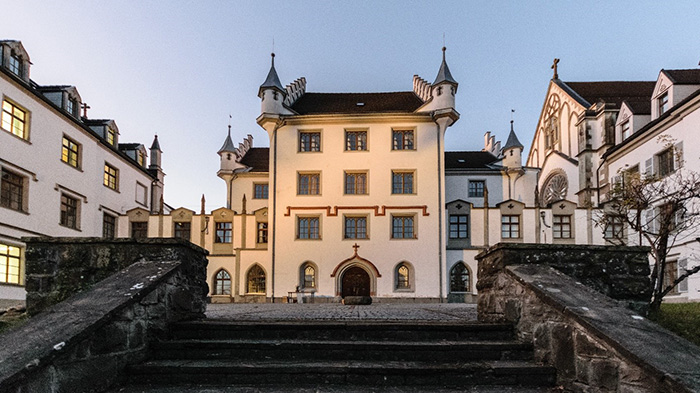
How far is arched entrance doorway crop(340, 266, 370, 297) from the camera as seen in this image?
107 feet

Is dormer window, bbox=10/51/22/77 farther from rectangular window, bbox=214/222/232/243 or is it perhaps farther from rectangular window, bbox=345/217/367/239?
rectangular window, bbox=345/217/367/239

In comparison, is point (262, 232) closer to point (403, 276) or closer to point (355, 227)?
point (355, 227)

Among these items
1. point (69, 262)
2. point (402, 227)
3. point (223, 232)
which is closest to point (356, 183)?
point (402, 227)

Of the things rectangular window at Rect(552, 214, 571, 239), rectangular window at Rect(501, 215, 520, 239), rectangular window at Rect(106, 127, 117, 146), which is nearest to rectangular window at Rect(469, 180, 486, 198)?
rectangular window at Rect(501, 215, 520, 239)

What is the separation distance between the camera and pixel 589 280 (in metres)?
6.29

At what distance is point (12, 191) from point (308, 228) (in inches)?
629

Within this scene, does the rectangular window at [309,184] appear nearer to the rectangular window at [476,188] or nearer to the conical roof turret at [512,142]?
the rectangular window at [476,188]

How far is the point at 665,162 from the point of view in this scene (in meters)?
26.8

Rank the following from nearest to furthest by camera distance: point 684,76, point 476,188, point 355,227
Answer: point 684,76 < point 355,227 < point 476,188

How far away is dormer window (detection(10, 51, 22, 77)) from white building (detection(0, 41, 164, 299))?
46 mm

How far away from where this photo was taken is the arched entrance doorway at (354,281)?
32.6 metres

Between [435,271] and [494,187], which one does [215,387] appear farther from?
[494,187]

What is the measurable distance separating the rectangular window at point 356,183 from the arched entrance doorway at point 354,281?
15.8 ft

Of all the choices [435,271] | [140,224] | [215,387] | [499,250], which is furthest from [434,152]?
[215,387]
